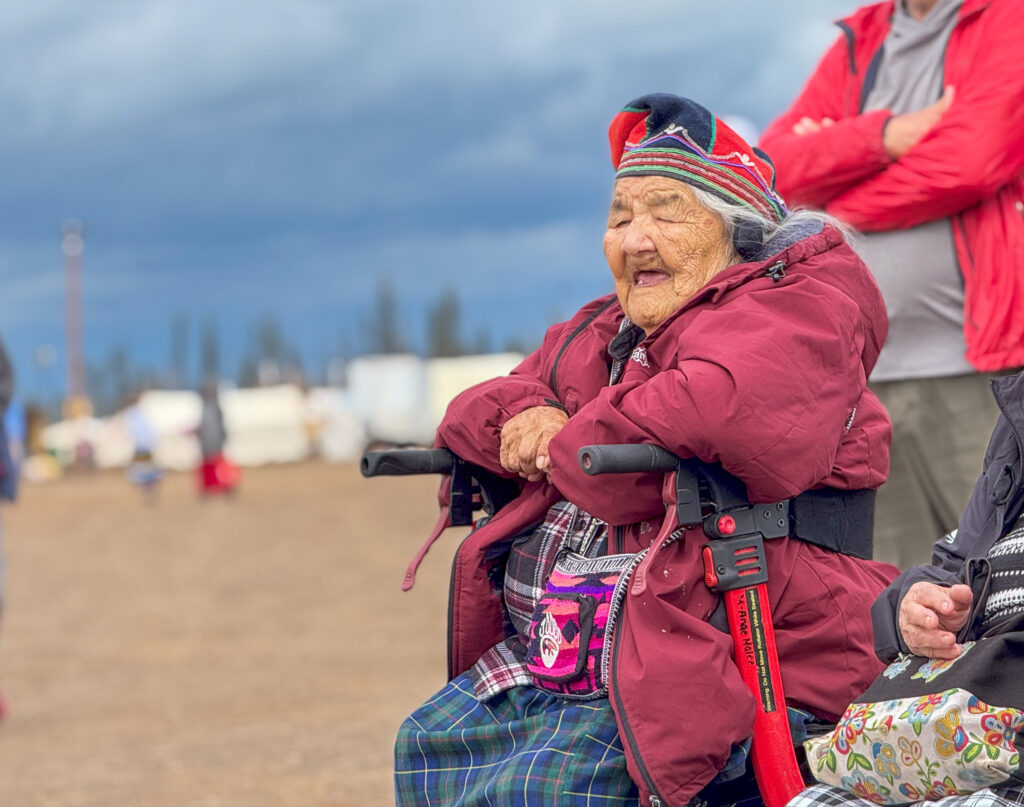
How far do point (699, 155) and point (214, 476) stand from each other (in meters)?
23.7

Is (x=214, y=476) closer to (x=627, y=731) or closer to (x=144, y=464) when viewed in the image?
(x=144, y=464)

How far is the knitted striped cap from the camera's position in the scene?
103 inches

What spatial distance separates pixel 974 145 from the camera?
3.27m

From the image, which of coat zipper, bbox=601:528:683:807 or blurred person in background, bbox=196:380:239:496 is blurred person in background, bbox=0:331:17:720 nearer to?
coat zipper, bbox=601:528:683:807

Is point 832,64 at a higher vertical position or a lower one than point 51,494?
higher

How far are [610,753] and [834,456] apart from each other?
24.7 inches

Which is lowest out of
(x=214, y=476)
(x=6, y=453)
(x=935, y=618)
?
(x=214, y=476)

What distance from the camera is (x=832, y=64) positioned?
3850 millimetres

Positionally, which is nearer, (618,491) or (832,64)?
(618,491)

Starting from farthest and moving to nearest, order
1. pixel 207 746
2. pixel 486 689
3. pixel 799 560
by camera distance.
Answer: pixel 207 746, pixel 486 689, pixel 799 560

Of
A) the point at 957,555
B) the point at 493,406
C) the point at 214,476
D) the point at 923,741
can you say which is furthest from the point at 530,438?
the point at 214,476

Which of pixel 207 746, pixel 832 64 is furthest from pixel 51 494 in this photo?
pixel 832 64

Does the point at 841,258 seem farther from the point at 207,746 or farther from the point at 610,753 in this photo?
the point at 207,746

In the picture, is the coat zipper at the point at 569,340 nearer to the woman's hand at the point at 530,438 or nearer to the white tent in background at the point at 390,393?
the woman's hand at the point at 530,438
